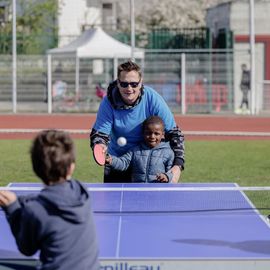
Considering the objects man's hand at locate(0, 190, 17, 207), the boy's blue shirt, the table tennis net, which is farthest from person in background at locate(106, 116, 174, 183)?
man's hand at locate(0, 190, 17, 207)

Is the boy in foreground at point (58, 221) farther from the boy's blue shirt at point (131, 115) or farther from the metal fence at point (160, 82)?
the metal fence at point (160, 82)

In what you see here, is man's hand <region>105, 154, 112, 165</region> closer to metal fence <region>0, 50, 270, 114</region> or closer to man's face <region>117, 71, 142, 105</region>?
man's face <region>117, 71, 142, 105</region>

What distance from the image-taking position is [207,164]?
16.9 meters

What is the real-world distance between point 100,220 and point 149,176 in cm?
198

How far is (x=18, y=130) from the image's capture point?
24734 millimetres

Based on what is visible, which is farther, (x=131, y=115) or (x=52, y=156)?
(x=131, y=115)

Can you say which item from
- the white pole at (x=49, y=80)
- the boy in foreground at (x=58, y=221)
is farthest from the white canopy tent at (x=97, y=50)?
the boy in foreground at (x=58, y=221)

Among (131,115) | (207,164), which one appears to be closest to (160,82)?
(207,164)

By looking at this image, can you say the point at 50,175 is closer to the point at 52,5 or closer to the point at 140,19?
the point at 52,5

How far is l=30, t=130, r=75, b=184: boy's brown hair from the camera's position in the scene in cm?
434

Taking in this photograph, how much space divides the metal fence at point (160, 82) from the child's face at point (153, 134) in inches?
929

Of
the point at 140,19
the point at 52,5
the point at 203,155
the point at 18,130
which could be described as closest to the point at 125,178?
the point at 203,155

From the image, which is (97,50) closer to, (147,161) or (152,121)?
(147,161)

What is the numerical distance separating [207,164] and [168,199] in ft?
30.3
